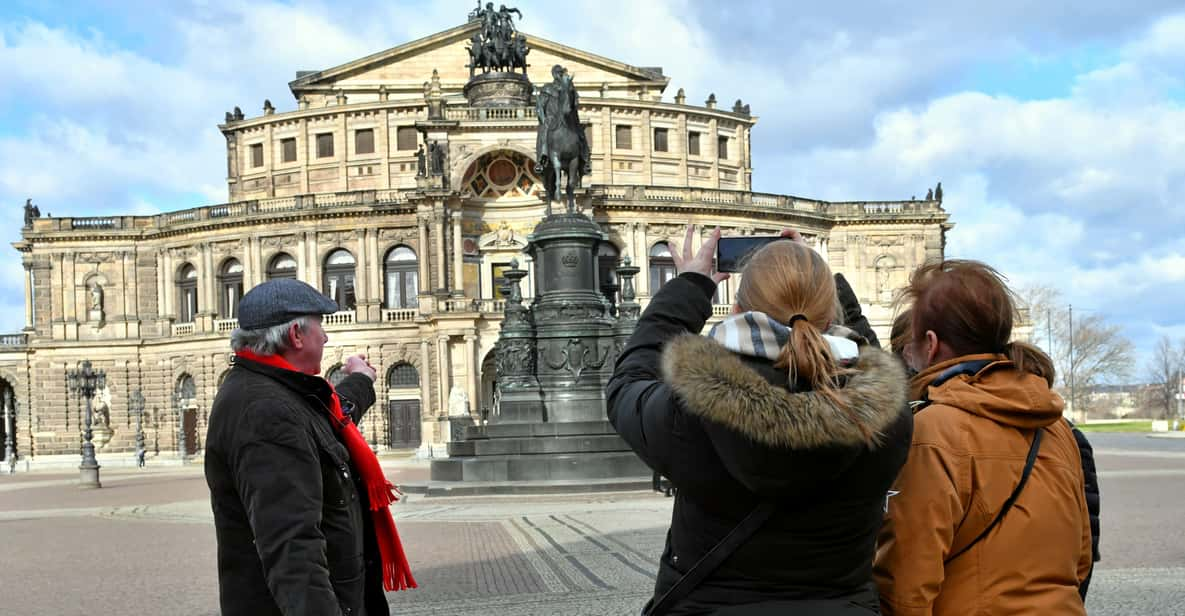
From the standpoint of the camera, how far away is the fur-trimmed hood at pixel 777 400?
296 centimetres

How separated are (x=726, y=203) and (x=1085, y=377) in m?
41.0

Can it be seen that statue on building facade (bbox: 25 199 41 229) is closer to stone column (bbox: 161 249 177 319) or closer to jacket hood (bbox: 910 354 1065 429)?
stone column (bbox: 161 249 177 319)

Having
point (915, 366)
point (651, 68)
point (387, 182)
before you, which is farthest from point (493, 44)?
point (915, 366)

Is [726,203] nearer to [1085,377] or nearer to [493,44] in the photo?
[493,44]

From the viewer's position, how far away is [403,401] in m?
60.9

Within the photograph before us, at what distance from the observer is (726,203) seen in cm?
6228

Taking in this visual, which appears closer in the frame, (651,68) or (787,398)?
(787,398)

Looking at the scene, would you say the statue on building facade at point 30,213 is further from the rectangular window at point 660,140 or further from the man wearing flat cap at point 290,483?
the man wearing flat cap at point 290,483

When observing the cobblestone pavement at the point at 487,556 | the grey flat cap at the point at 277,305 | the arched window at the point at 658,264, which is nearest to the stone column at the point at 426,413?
the arched window at the point at 658,264

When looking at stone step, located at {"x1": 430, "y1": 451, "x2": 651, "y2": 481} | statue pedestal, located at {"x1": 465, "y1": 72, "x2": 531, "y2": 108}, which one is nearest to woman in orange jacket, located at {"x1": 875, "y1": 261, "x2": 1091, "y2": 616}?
stone step, located at {"x1": 430, "y1": 451, "x2": 651, "y2": 481}

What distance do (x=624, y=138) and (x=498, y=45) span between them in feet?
32.2

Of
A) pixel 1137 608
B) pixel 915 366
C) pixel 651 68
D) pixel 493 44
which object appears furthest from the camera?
pixel 651 68

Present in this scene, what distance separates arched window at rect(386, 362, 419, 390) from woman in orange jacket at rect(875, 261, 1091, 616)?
191 ft

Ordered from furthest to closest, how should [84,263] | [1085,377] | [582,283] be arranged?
[1085,377] < [84,263] < [582,283]
